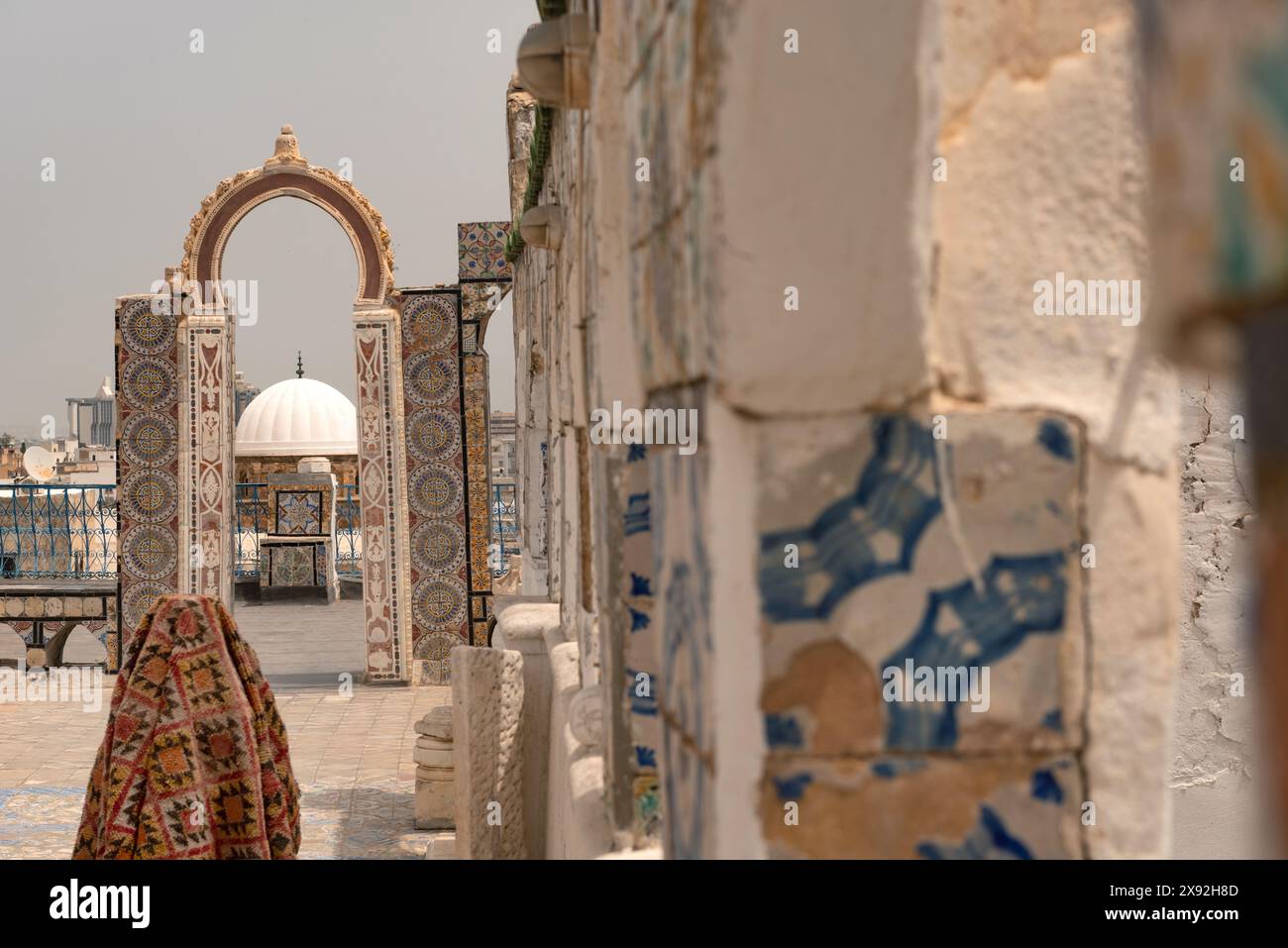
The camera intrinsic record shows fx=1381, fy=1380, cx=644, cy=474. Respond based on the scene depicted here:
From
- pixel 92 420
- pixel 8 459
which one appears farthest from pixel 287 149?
pixel 92 420

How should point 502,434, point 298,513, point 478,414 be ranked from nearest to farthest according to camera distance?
point 478,414 → point 298,513 → point 502,434

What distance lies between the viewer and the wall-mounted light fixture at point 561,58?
2559mm

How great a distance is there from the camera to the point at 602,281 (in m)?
2.25

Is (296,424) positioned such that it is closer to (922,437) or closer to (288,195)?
(288,195)

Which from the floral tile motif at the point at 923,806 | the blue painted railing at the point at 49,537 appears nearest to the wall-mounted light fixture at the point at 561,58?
the floral tile motif at the point at 923,806

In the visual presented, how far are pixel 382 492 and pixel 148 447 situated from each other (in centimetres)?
164

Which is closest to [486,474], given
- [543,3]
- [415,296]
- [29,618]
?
[415,296]

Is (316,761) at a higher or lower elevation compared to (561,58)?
lower

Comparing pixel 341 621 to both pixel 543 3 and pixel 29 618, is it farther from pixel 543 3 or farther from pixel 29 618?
pixel 543 3

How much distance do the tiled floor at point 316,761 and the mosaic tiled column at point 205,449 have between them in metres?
1.00

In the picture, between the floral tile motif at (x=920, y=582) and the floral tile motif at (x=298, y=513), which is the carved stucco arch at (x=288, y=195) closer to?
the floral tile motif at (x=298, y=513)

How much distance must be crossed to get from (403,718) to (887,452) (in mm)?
7327

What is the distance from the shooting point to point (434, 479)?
9547mm

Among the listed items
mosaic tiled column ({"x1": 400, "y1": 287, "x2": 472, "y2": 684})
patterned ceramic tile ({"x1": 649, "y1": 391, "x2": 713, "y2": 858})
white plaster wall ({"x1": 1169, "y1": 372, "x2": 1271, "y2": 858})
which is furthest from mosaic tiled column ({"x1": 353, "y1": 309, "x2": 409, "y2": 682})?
patterned ceramic tile ({"x1": 649, "y1": 391, "x2": 713, "y2": 858})
